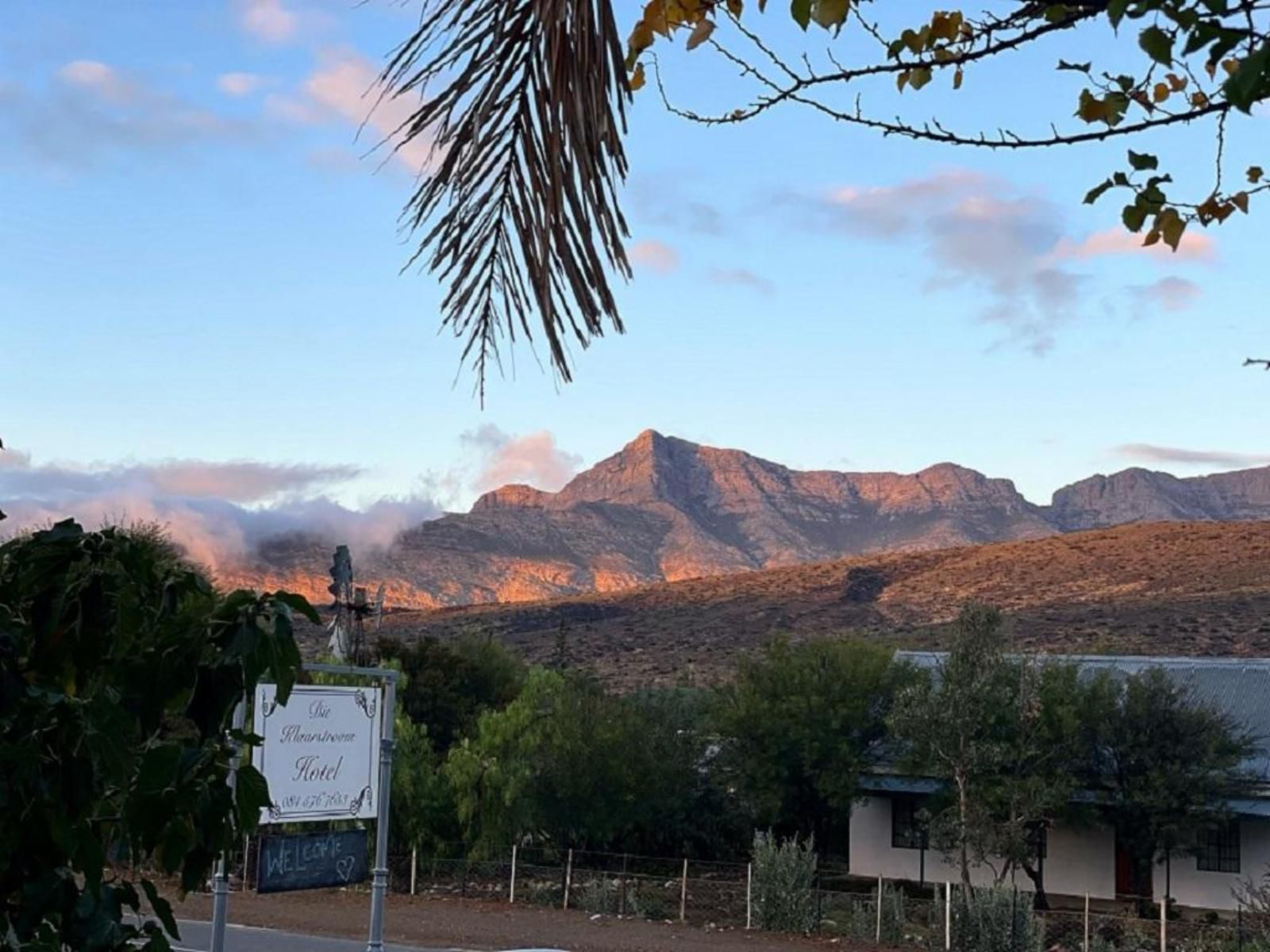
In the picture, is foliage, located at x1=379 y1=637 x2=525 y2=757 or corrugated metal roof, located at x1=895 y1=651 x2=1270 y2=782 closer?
corrugated metal roof, located at x1=895 y1=651 x2=1270 y2=782

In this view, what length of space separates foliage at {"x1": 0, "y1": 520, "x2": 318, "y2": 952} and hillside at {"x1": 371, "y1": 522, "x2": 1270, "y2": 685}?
175 ft

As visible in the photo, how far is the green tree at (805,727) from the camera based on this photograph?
32.6m

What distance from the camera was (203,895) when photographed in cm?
2819

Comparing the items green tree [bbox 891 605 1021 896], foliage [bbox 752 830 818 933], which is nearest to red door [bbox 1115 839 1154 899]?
green tree [bbox 891 605 1021 896]

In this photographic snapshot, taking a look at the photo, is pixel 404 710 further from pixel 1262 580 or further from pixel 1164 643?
pixel 1262 580

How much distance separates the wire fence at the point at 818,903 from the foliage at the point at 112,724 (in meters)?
17.3

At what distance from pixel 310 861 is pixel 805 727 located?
743 inches

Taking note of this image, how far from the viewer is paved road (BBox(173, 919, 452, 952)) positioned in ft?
71.2

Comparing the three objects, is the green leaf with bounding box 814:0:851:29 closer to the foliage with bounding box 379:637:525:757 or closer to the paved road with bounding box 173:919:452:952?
the paved road with bounding box 173:919:452:952

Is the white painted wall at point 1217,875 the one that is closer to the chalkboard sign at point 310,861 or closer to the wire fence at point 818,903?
the wire fence at point 818,903

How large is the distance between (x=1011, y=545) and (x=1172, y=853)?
57.6 metres

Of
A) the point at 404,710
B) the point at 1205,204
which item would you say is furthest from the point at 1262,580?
the point at 1205,204

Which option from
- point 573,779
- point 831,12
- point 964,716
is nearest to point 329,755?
point 964,716

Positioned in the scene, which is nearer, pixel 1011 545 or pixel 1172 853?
pixel 1172 853
